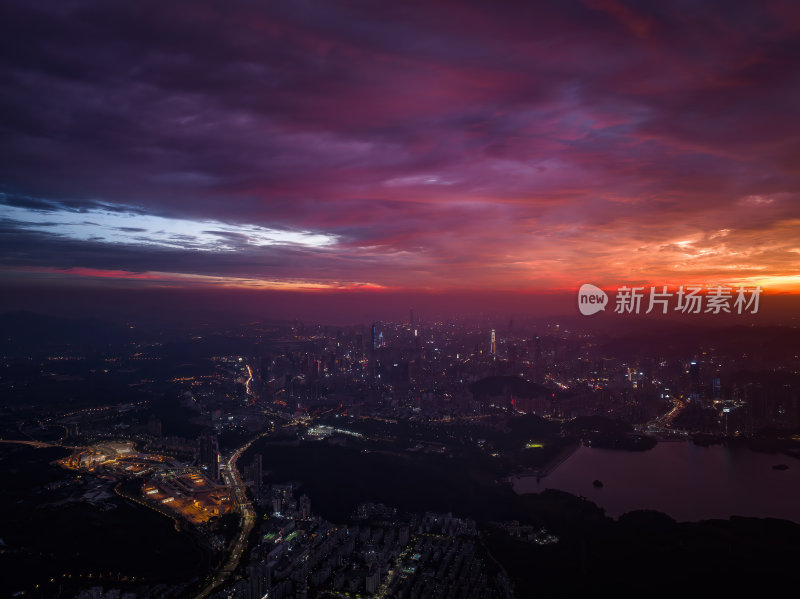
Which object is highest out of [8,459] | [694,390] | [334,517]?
[694,390]

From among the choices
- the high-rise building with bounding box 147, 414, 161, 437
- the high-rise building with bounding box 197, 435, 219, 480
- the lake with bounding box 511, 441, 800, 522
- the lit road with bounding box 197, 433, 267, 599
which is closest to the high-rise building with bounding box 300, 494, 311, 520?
the lit road with bounding box 197, 433, 267, 599

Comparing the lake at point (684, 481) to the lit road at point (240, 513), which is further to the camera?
the lake at point (684, 481)

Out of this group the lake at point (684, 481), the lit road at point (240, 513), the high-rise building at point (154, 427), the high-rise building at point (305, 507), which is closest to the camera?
the lit road at point (240, 513)

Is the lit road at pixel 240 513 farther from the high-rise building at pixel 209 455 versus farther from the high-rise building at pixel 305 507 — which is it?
the high-rise building at pixel 305 507

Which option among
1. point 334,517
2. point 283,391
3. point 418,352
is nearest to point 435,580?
point 334,517

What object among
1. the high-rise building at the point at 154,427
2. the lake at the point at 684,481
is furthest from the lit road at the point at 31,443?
the lake at the point at 684,481

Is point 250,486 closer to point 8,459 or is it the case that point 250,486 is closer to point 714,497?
point 8,459
